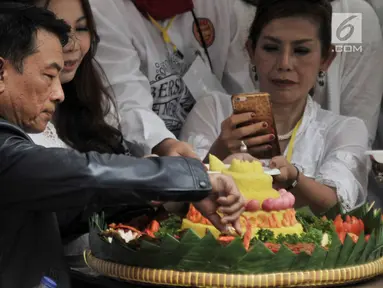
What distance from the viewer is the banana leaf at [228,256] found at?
1.42m


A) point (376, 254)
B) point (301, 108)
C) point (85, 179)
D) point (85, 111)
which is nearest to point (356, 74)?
point (301, 108)

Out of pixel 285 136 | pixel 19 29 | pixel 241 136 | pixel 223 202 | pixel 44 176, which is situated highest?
pixel 19 29

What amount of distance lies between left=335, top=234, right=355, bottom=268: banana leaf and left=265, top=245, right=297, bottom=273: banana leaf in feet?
0.32

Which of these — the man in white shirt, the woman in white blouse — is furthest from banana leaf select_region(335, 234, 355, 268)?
the man in white shirt

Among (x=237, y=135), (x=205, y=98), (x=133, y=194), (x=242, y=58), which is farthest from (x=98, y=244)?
(x=242, y=58)

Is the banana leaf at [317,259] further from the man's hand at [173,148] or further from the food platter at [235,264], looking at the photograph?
the man's hand at [173,148]

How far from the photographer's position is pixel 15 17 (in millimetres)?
1411

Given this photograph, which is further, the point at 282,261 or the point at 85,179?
the point at 282,261

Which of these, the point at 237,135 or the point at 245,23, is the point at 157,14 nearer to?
the point at 245,23

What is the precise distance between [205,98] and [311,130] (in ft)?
1.04

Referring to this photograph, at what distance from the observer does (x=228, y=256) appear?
1.42 meters

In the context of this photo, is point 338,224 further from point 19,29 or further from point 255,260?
point 19,29

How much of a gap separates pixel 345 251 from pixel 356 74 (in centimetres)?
116

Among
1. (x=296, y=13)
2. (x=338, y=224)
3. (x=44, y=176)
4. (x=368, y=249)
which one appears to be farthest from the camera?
(x=296, y=13)
